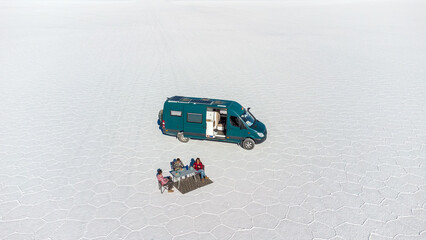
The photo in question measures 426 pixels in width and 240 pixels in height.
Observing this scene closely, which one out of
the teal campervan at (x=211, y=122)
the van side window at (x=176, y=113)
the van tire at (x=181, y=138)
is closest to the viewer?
the teal campervan at (x=211, y=122)

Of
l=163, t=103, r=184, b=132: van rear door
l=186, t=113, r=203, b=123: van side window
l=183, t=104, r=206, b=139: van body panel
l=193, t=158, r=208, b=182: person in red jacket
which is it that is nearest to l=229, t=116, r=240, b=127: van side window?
l=183, t=104, r=206, b=139: van body panel

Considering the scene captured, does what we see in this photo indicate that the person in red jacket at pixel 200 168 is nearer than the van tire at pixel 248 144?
Yes

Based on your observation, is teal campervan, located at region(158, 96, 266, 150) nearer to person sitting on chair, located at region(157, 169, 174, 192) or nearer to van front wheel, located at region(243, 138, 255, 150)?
van front wheel, located at region(243, 138, 255, 150)

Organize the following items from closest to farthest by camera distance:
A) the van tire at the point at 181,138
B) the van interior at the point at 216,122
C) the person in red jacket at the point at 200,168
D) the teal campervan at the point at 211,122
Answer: the person in red jacket at the point at 200,168
the teal campervan at the point at 211,122
the van interior at the point at 216,122
the van tire at the point at 181,138

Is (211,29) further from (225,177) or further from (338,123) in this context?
(225,177)

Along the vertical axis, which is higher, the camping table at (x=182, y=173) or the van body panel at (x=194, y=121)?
the van body panel at (x=194, y=121)

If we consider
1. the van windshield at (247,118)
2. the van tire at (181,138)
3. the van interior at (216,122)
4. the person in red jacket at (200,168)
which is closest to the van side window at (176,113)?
Answer: the van tire at (181,138)

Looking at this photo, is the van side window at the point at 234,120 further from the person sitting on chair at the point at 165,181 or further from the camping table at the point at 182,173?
the person sitting on chair at the point at 165,181

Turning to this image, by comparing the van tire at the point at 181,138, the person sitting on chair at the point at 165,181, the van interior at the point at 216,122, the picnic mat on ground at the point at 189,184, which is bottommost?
the picnic mat on ground at the point at 189,184
